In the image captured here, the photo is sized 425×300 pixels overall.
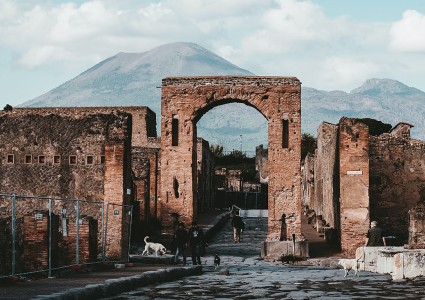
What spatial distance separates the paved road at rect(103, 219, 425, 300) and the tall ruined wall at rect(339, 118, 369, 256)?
4.13 meters

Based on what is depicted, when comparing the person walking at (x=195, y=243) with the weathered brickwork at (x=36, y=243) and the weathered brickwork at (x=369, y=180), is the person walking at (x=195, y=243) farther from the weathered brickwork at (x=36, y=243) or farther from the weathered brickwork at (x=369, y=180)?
the weathered brickwork at (x=36, y=243)

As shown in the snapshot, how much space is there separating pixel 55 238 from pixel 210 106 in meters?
14.1

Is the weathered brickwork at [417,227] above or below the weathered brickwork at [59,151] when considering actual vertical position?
below

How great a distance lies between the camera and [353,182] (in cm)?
2977

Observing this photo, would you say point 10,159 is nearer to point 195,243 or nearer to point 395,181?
point 195,243

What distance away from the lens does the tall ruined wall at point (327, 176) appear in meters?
33.6

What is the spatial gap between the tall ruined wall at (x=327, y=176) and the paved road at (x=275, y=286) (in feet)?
26.4

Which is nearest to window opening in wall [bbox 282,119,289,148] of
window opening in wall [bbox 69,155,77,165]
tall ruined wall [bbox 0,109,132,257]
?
tall ruined wall [bbox 0,109,132,257]

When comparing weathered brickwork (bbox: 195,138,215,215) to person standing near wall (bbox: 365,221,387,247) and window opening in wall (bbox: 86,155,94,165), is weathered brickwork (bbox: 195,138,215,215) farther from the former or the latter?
person standing near wall (bbox: 365,221,387,247)

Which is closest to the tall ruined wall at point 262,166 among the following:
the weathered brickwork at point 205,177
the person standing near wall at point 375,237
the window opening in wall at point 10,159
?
the weathered brickwork at point 205,177

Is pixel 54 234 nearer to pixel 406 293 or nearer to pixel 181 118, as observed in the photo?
pixel 406 293

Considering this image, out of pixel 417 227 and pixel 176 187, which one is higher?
pixel 176 187

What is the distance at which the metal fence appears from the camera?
1889 cm

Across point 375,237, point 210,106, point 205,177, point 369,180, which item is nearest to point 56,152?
point 210,106
